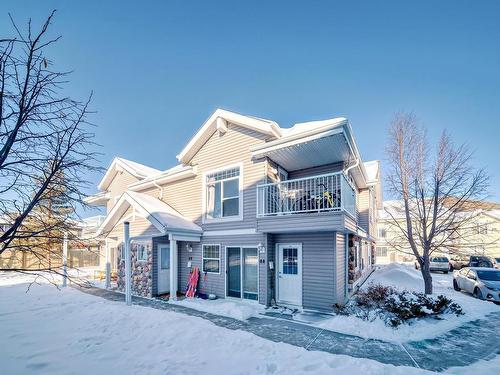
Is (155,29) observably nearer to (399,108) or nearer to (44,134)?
(44,134)

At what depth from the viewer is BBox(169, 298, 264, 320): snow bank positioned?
8.37m

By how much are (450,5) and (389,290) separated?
10.0 metres

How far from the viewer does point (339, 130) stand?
8078mm

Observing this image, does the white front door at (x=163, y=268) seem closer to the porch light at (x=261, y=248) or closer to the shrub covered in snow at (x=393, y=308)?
the porch light at (x=261, y=248)

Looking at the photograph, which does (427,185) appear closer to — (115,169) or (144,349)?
(144,349)

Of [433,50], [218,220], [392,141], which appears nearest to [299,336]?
[218,220]

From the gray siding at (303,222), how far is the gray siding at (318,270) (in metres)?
0.93

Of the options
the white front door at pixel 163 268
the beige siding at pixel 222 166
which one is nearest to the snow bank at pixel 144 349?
the white front door at pixel 163 268

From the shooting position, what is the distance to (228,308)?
8.84 meters

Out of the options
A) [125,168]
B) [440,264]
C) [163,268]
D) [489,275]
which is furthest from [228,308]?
[440,264]

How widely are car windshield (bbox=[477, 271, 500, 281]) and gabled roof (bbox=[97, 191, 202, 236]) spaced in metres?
13.0

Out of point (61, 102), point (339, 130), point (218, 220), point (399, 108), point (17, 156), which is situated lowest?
point (218, 220)

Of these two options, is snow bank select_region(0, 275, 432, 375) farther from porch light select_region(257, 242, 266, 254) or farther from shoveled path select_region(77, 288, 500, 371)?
porch light select_region(257, 242, 266, 254)

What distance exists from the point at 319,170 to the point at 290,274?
4470mm
